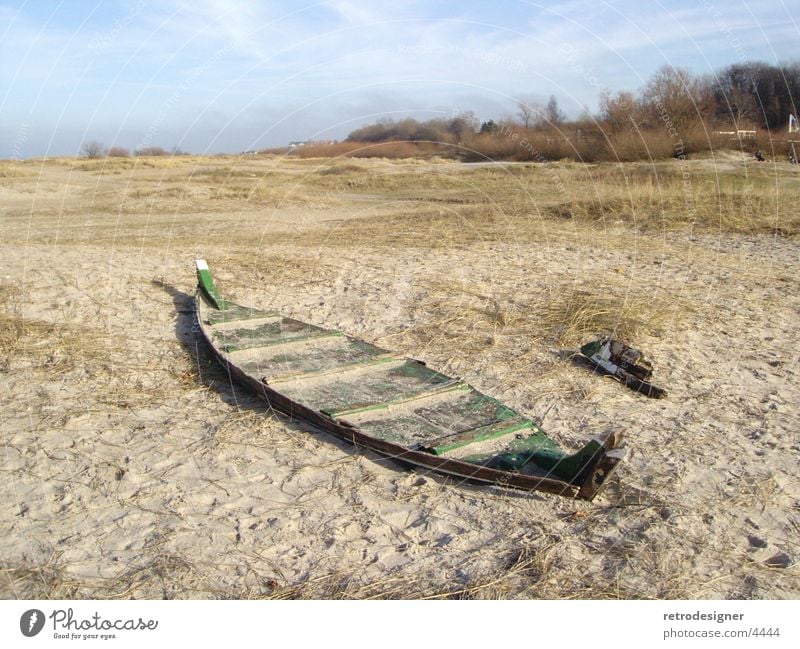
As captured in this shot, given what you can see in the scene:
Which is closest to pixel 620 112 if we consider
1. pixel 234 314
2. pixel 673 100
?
pixel 673 100

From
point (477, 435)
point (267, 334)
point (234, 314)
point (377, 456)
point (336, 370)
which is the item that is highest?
point (234, 314)

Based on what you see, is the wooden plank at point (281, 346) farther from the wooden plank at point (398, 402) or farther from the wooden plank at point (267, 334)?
the wooden plank at point (398, 402)

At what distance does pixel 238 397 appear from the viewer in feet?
17.3

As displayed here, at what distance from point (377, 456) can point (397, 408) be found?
496 millimetres

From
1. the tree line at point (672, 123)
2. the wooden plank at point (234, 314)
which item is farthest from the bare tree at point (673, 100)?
the wooden plank at point (234, 314)

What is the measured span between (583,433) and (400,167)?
18.6 m

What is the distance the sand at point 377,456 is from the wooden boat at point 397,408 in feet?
0.48

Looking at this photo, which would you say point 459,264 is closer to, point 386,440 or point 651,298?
point 651,298

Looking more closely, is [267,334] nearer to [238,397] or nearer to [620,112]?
[238,397]

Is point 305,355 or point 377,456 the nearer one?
point 377,456

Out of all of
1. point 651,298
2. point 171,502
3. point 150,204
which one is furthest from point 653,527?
point 150,204

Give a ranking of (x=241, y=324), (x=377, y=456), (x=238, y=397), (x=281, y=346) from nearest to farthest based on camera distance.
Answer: (x=377, y=456)
(x=238, y=397)
(x=281, y=346)
(x=241, y=324)
